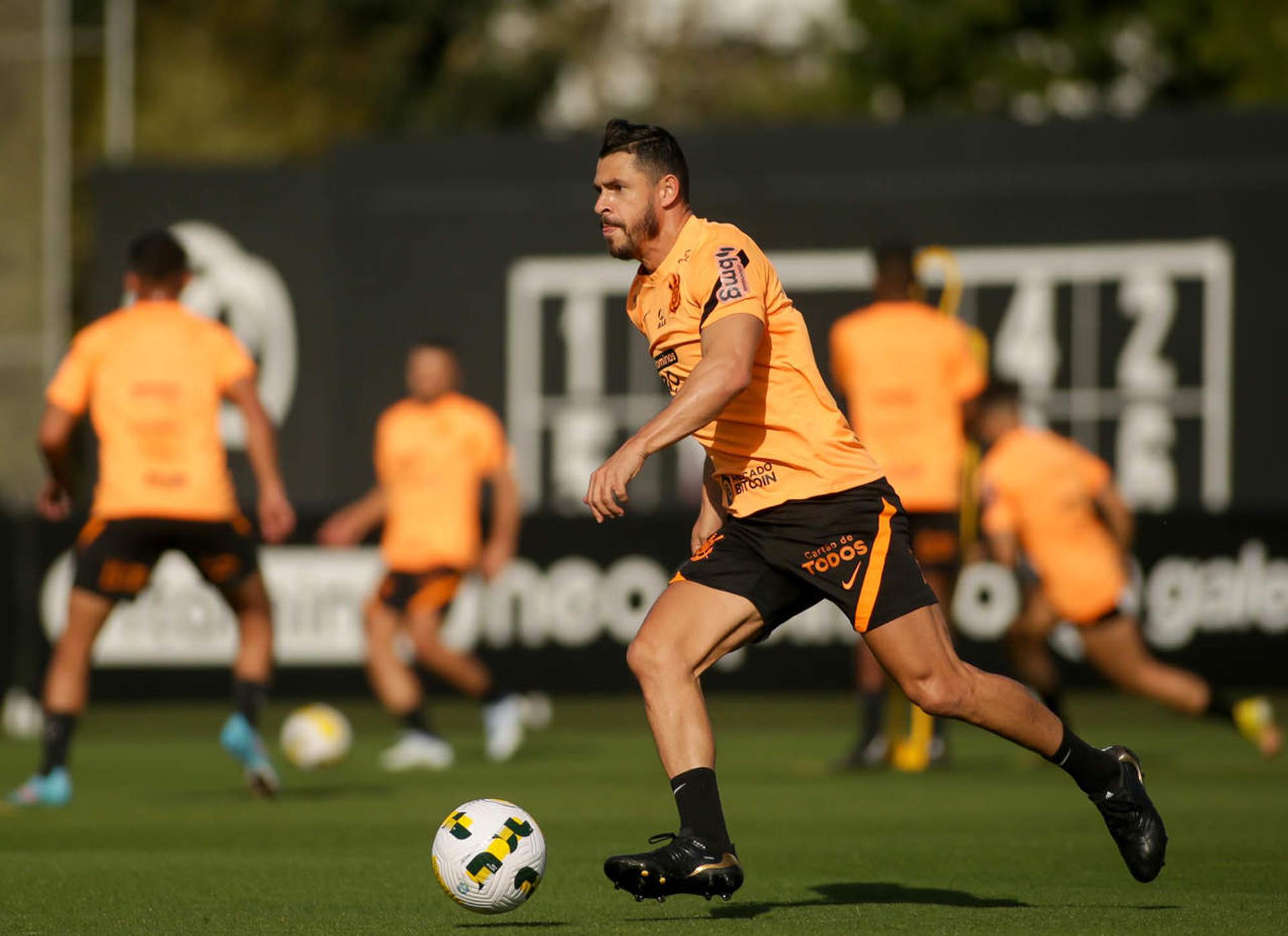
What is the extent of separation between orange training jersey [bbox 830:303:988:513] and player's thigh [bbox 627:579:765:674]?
527 centimetres

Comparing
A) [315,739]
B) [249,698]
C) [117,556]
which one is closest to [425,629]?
[315,739]

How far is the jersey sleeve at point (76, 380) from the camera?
982cm

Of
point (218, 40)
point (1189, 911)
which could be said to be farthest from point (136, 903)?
point (218, 40)

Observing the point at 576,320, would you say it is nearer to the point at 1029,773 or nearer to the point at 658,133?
the point at 1029,773

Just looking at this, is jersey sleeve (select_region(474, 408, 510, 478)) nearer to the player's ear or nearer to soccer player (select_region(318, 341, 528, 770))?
soccer player (select_region(318, 341, 528, 770))

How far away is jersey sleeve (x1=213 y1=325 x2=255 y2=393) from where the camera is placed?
10078 mm

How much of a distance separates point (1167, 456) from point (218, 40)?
27680 millimetres

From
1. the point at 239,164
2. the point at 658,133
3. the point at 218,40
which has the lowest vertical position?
the point at 658,133

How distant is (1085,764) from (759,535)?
1.20 metres

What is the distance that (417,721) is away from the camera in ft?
41.4

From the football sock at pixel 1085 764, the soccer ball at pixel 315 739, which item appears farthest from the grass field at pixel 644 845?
the football sock at pixel 1085 764

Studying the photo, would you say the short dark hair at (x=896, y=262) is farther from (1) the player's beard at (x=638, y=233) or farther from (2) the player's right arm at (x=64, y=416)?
(1) the player's beard at (x=638, y=233)

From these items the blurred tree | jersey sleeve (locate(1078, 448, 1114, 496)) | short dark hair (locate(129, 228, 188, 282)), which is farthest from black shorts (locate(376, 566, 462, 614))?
the blurred tree

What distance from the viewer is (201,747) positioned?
1383 cm
